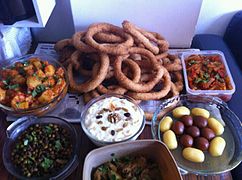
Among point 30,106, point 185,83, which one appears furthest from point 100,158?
point 185,83

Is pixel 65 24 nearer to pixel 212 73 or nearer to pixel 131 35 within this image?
pixel 131 35

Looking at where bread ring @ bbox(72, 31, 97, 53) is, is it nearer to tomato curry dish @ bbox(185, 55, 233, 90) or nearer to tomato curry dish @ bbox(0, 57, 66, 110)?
tomato curry dish @ bbox(0, 57, 66, 110)

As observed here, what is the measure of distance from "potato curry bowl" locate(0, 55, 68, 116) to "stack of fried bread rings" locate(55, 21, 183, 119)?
8 cm

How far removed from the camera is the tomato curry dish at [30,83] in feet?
2.70

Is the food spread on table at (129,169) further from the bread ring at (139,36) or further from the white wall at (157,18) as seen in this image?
the white wall at (157,18)

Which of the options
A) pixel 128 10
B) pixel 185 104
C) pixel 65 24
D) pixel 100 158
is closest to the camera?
pixel 100 158

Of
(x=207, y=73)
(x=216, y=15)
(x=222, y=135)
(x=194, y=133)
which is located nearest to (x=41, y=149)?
(x=194, y=133)

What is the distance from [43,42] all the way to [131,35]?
50 cm

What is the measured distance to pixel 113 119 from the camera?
736mm

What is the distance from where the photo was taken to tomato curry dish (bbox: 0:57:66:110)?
823 millimetres

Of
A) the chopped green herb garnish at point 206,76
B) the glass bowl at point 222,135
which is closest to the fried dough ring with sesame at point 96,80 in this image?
the glass bowl at point 222,135

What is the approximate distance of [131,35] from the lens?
95 centimetres

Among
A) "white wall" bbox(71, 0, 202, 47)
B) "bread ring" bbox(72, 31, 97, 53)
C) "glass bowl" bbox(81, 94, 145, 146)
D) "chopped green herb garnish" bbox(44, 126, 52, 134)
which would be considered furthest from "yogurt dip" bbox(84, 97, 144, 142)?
"white wall" bbox(71, 0, 202, 47)

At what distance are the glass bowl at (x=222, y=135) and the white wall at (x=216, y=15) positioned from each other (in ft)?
1.75
